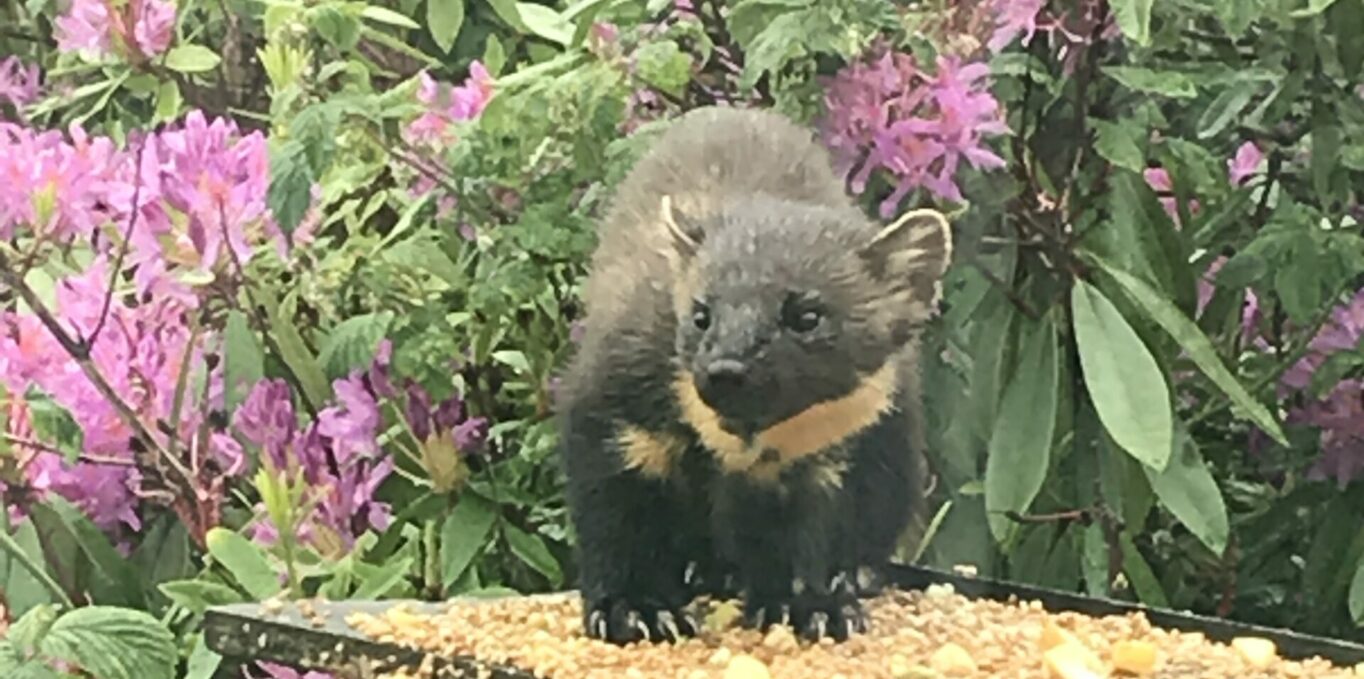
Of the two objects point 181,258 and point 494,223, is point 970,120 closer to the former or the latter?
point 494,223

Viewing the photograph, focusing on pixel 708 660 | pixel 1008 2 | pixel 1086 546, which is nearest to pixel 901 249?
pixel 708 660

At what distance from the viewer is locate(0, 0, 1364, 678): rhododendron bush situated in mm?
1132

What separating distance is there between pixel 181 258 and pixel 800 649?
50 centimetres

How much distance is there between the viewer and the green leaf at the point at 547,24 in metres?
1.31

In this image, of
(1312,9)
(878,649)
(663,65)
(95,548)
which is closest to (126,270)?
(95,548)

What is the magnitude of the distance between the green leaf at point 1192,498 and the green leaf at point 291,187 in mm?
499

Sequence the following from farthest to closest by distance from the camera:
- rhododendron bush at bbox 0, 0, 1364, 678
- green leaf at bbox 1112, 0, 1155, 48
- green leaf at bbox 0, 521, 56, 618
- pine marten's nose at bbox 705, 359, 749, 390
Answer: green leaf at bbox 0, 521, 56, 618 < rhododendron bush at bbox 0, 0, 1364, 678 < green leaf at bbox 1112, 0, 1155, 48 < pine marten's nose at bbox 705, 359, 749, 390

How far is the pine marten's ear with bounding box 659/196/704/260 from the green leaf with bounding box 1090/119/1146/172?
32 centimetres

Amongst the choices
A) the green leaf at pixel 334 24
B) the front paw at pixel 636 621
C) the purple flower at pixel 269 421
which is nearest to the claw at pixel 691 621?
the front paw at pixel 636 621

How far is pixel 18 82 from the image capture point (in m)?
1.76

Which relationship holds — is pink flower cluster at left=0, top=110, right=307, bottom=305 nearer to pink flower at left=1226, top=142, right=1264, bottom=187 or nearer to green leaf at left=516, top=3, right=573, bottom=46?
green leaf at left=516, top=3, right=573, bottom=46

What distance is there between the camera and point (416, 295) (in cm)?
127

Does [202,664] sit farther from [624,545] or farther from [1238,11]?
[1238,11]

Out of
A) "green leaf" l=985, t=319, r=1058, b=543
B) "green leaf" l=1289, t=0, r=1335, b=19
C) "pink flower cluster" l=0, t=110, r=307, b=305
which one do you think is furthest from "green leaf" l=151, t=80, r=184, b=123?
"green leaf" l=1289, t=0, r=1335, b=19
